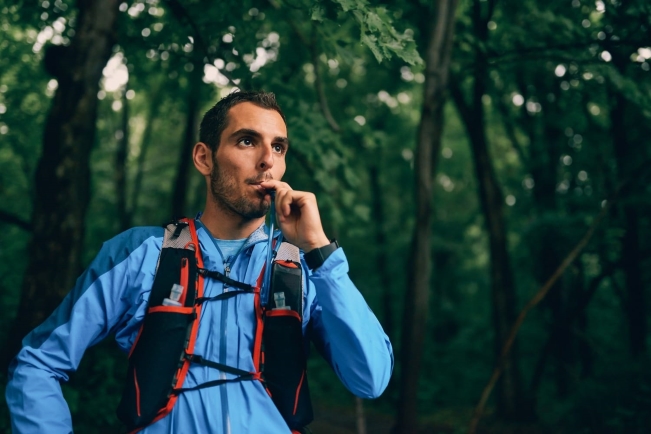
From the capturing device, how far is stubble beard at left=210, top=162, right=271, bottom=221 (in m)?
2.24

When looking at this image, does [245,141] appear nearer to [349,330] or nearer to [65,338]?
[349,330]

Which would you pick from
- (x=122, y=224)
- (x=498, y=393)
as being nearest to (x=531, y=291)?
(x=498, y=393)

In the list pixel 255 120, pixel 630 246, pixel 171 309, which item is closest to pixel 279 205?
pixel 255 120

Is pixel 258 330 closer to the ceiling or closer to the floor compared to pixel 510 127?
closer to the floor

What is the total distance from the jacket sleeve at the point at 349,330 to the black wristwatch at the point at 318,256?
0.02 metres

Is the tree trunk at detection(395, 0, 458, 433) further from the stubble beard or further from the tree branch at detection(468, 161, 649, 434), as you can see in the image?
the stubble beard

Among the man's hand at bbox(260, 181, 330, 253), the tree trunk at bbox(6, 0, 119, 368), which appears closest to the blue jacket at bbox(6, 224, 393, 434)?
the man's hand at bbox(260, 181, 330, 253)

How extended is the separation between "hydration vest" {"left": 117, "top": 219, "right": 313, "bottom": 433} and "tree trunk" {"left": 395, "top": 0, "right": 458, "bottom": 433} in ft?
12.8

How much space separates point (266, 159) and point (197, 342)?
2.48 feet

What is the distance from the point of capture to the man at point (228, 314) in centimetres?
191

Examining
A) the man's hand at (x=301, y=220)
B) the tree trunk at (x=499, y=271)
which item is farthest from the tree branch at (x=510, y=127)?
the man's hand at (x=301, y=220)

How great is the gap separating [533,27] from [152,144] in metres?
15.1

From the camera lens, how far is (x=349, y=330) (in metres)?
1.96

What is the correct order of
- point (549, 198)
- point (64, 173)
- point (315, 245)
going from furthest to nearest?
point (549, 198), point (64, 173), point (315, 245)
